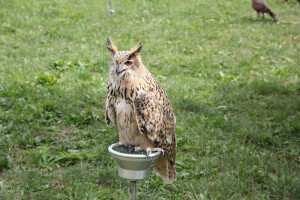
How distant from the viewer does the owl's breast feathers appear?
103 inches

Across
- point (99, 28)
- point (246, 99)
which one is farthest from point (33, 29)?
point (246, 99)

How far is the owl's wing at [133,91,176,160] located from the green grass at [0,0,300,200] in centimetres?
115

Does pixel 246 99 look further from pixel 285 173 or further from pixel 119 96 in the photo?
pixel 119 96

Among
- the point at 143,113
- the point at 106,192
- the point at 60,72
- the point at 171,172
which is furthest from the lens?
the point at 60,72

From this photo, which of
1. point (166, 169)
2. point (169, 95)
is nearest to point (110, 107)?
point (166, 169)

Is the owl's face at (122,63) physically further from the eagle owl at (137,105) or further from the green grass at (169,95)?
the green grass at (169,95)

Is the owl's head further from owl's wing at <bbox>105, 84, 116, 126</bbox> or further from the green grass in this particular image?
the green grass

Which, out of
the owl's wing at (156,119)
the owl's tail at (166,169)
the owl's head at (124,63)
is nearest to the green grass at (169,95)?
the owl's tail at (166,169)

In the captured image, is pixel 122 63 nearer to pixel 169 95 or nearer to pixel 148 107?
pixel 148 107

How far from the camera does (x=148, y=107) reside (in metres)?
2.66

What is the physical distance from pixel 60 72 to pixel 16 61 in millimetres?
1118

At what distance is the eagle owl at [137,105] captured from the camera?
8.38 ft

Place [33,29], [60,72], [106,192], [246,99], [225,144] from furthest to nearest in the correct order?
[33,29]
[60,72]
[246,99]
[225,144]
[106,192]

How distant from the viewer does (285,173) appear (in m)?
4.30
